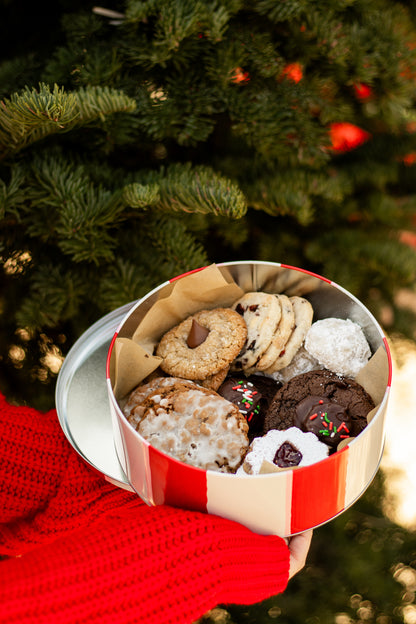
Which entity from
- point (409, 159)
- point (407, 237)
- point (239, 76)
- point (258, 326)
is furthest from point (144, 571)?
point (407, 237)

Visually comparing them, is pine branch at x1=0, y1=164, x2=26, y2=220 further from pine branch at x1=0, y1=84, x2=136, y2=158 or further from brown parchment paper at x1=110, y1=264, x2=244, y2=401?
brown parchment paper at x1=110, y1=264, x2=244, y2=401

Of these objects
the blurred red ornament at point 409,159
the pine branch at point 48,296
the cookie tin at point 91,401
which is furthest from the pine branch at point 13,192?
the blurred red ornament at point 409,159

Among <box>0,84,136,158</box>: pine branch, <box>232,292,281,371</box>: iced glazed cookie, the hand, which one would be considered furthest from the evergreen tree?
the hand

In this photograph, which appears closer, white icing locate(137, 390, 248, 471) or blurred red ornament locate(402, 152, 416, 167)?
white icing locate(137, 390, 248, 471)

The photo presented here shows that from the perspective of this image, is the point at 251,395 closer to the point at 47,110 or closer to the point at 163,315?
the point at 163,315

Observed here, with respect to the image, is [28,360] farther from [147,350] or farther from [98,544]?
[98,544]

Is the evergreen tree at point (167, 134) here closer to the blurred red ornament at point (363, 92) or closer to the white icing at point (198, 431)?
the blurred red ornament at point (363, 92)

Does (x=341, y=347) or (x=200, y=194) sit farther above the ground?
(x=200, y=194)
